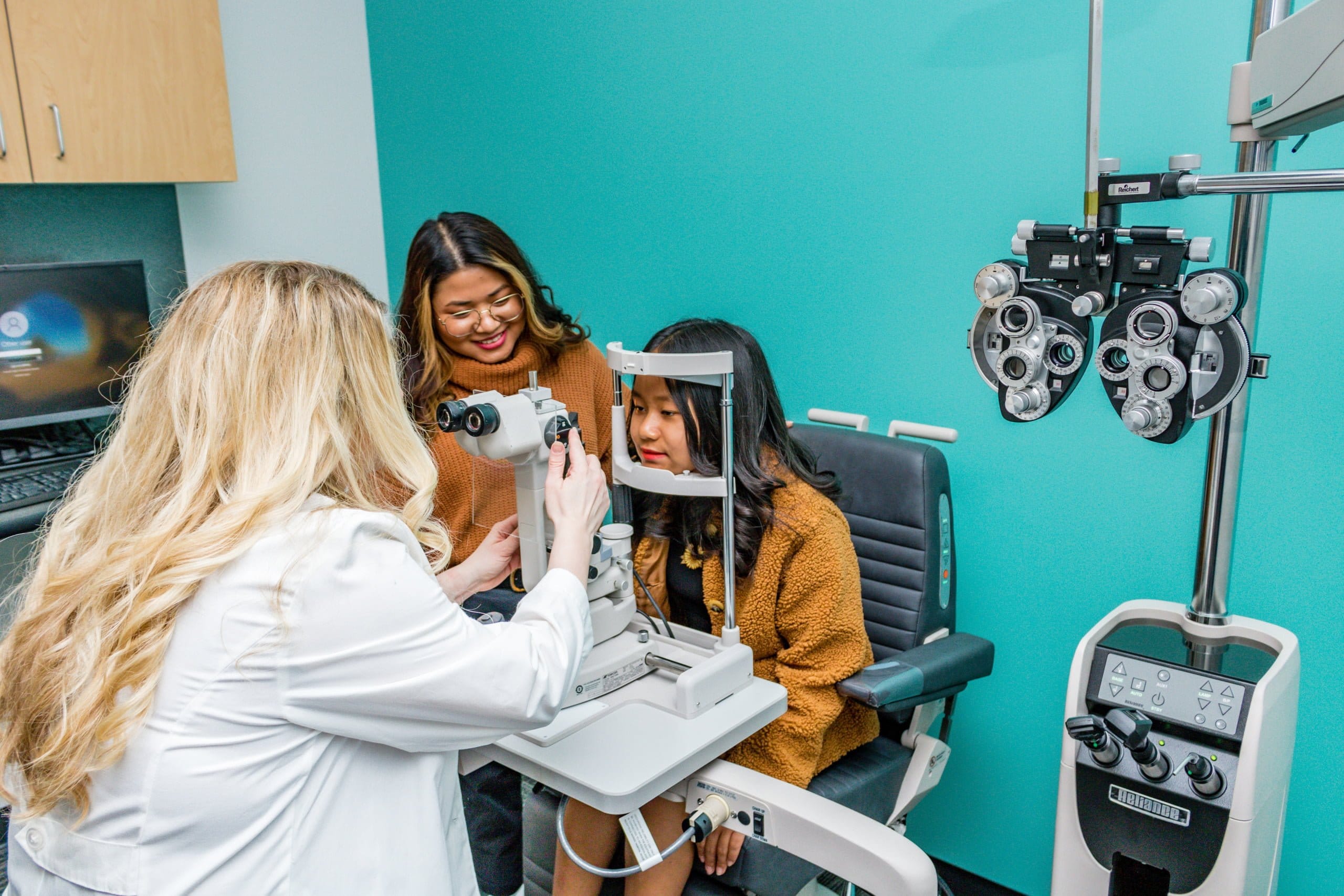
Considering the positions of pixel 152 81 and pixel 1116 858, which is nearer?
pixel 1116 858

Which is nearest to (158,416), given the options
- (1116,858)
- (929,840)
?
(1116,858)

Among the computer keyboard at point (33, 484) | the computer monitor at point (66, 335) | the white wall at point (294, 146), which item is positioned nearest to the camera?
the computer keyboard at point (33, 484)

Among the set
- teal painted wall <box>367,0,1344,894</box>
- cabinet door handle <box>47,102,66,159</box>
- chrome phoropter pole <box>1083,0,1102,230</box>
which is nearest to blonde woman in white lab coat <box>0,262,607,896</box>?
chrome phoropter pole <box>1083,0,1102,230</box>

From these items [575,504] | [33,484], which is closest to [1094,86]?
[575,504]

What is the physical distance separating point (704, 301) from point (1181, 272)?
4.24 feet

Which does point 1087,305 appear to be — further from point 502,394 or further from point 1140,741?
point 502,394

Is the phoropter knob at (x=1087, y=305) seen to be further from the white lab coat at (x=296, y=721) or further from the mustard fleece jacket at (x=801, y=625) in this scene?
the white lab coat at (x=296, y=721)

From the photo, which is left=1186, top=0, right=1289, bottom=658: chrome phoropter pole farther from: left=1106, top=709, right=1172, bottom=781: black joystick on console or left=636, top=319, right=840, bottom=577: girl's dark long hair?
left=636, top=319, right=840, bottom=577: girl's dark long hair

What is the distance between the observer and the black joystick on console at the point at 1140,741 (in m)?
1.24

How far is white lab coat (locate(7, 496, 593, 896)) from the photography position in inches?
34.9

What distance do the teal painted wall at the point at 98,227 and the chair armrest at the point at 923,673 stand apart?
2.25 metres

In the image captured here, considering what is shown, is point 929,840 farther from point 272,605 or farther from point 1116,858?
point 272,605

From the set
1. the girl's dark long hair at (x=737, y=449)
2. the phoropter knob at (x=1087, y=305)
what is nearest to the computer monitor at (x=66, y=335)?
the girl's dark long hair at (x=737, y=449)

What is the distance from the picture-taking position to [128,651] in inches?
34.5
